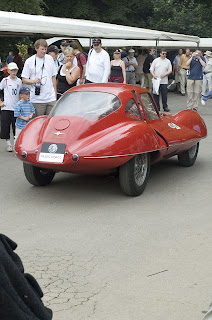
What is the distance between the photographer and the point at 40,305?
7.01 ft

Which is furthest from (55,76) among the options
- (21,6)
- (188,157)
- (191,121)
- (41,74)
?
(21,6)

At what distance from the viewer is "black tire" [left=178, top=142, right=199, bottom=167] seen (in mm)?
9617

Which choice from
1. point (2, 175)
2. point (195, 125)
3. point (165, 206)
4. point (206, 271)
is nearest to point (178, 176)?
point (195, 125)

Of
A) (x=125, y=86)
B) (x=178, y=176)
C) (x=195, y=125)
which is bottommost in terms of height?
(x=178, y=176)

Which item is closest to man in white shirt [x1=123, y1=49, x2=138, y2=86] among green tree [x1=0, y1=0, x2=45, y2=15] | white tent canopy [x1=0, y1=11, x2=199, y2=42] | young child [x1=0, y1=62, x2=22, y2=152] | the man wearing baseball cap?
white tent canopy [x1=0, y1=11, x2=199, y2=42]

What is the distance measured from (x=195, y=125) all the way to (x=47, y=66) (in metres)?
2.84

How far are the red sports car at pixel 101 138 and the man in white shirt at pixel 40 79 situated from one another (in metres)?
2.26

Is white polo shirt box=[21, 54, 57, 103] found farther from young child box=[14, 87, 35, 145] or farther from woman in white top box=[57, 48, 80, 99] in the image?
woman in white top box=[57, 48, 80, 99]

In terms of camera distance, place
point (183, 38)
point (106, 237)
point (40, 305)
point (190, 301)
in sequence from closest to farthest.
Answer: point (40, 305) < point (190, 301) < point (106, 237) < point (183, 38)

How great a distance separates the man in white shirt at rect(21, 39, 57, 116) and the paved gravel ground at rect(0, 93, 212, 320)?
192 centimetres

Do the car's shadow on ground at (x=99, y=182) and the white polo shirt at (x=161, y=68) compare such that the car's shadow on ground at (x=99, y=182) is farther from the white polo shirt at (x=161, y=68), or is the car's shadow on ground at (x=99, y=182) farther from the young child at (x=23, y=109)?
the white polo shirt at (x=161, y=68)

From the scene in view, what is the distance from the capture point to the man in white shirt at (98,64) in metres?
12.7

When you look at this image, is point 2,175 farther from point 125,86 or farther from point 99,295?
point 99,295

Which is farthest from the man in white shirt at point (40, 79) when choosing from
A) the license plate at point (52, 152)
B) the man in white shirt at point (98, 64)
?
the license plate at point (52, 152)
